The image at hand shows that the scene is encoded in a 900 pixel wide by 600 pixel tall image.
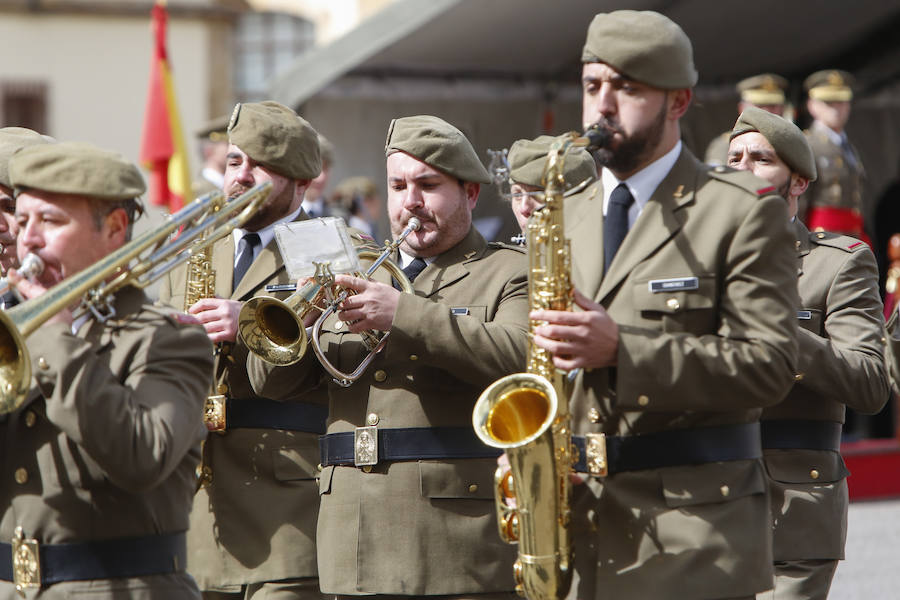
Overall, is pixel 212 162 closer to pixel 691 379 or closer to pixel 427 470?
pixel 427 470

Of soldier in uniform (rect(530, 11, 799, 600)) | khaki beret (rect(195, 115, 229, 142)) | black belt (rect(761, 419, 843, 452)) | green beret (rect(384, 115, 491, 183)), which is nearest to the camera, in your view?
soldier in uniform (rect(530, 11, 799, 600))

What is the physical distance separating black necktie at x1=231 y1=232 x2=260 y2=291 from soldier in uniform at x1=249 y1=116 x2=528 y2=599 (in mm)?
753

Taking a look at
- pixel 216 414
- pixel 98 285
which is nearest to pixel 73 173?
pixel 98 285

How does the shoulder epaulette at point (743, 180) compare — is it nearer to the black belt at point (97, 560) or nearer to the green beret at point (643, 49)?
the green beret at point (643, 49)

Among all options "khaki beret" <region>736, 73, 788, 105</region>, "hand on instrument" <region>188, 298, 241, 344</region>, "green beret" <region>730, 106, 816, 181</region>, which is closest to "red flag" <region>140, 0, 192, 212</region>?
"khaki beret" <region>736, 73, 788, 105</region>

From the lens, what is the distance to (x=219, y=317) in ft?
16.6

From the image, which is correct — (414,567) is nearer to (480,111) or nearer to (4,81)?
(480,111)

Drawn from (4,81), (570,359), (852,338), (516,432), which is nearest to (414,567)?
(516,432)

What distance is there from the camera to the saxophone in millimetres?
3730

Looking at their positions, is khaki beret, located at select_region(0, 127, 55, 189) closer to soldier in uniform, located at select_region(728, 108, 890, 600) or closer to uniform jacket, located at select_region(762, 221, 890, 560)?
soldier in uniform, located at select_region(728, 108, 890, 600)

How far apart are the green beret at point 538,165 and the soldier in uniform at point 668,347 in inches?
74.9

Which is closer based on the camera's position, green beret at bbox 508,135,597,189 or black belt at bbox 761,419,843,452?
black belt at bbox 761,419,843,452

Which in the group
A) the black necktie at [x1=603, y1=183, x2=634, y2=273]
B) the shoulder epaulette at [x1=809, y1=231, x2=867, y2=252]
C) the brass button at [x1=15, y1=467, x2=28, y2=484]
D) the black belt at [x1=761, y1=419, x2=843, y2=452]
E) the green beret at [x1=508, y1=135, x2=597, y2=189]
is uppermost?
the green beret at [x1=508, y1=135, x2=597, y2=189]

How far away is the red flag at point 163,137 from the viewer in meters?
13.4
